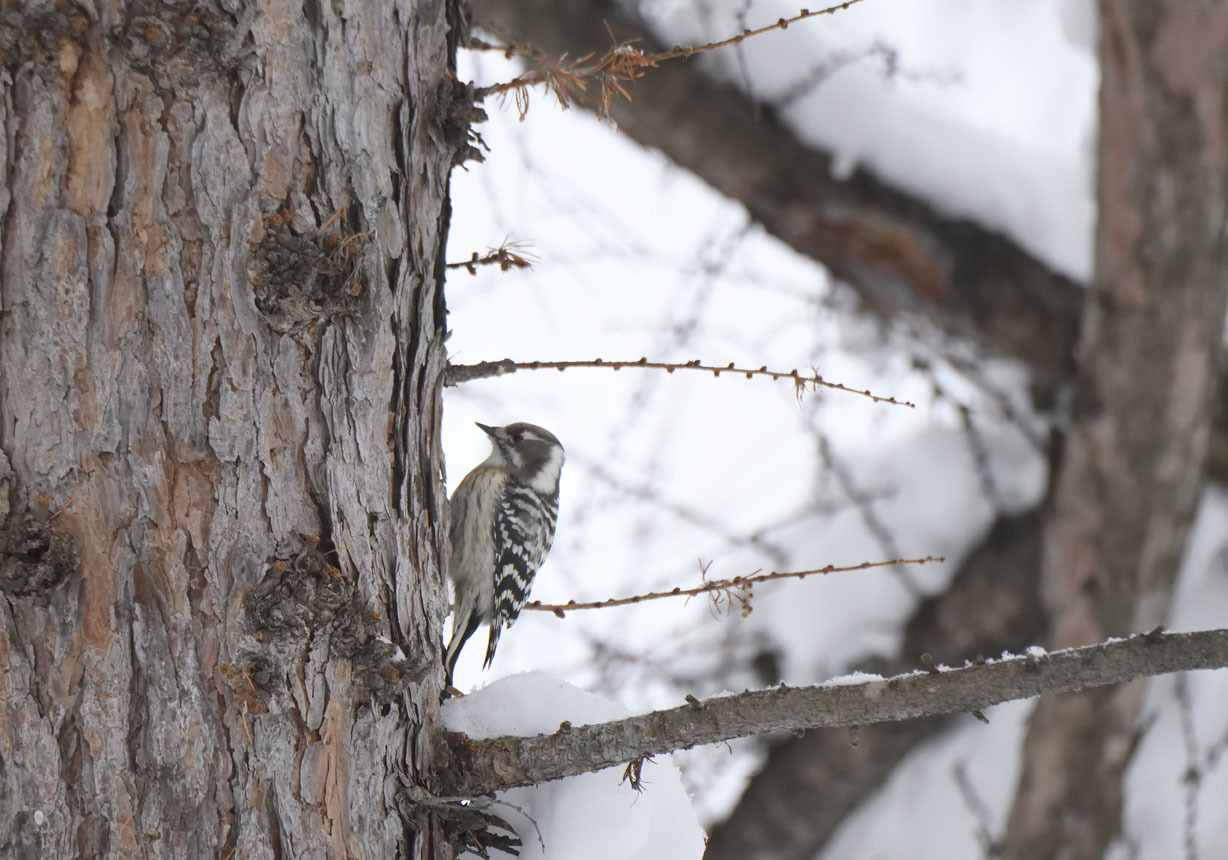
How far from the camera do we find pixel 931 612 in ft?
16.2

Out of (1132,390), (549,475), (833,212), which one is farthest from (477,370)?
(1132,390)

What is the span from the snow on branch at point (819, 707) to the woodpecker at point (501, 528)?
164cm

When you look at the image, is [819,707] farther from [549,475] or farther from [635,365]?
[549,475]

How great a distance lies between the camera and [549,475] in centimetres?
398

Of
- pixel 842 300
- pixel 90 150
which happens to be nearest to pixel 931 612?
pixel 842 300

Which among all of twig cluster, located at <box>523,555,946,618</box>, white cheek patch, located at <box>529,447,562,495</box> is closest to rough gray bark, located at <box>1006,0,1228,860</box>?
white cheek patch, located at <box>529,447,562,495</box>

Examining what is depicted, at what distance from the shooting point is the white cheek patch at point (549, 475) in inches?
153

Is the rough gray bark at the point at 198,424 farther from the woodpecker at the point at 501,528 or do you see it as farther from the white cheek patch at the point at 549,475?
the white cheek patch at the point at 549,475

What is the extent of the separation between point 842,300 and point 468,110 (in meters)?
3.02

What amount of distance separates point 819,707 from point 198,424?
0.89m

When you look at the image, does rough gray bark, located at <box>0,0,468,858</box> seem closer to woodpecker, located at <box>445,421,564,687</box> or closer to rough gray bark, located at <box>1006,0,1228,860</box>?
woodpecker, located at <box>445,421,564,687</box>

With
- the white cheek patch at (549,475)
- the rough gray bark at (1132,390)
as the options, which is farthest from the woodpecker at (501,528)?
the rough gray bark at (1132,390)

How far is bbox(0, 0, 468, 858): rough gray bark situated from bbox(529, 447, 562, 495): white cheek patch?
2338 mm

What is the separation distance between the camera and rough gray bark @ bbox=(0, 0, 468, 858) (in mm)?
1279
